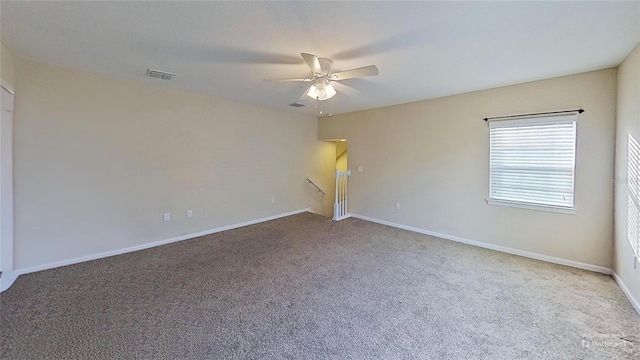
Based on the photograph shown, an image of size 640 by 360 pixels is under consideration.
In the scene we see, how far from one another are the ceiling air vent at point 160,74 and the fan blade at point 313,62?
202 cm

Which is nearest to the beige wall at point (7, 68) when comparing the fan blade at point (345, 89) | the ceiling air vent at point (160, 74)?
the ceiling air vent at point (160, 74)

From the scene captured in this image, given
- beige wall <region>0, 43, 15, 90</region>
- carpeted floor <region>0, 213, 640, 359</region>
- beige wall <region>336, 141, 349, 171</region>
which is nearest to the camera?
carpeted floor <region>0, 213, 640, 359</region>

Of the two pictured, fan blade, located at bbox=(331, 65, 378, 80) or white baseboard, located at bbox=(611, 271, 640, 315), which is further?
fan blade, located at bbox=(331, 65, 378, 80)

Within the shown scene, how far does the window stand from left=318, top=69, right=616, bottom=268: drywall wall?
0.31 feet

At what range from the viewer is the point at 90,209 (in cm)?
326

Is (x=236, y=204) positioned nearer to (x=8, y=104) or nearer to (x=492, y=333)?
(x=8, y=104)

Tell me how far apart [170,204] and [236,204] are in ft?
3.80

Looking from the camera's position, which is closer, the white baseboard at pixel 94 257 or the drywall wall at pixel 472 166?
the white baseboard at pixel 94 257

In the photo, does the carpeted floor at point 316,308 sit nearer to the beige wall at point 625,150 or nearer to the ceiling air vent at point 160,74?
the beige wall at point 625,150

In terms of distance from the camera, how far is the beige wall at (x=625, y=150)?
7.66 ft

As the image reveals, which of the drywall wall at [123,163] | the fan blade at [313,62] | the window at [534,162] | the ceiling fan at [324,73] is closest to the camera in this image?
the fan blade at [313,62]

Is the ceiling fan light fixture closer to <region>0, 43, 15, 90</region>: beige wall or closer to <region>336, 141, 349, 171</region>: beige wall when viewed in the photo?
<region>0, 43, 15, 90</region>: beige wall

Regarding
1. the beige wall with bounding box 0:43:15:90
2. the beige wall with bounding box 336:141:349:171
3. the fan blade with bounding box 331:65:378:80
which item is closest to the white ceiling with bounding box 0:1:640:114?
the beige wall with bounding box 0:43:15:90

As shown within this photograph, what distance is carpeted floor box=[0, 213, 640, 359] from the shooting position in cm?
177
